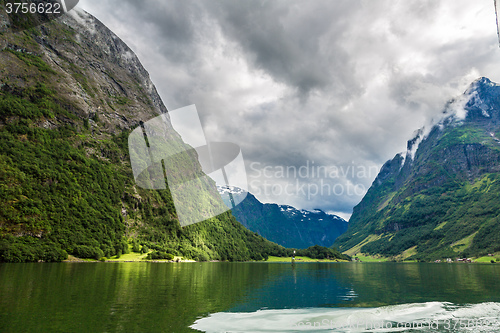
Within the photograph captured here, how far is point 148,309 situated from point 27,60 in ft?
793

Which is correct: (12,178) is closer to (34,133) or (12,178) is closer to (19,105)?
(34,133)

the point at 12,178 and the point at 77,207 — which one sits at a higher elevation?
the point at 12,178

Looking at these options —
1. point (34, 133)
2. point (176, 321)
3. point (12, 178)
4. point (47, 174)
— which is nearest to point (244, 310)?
point (176, 321)

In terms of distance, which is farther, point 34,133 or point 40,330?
point 34,133

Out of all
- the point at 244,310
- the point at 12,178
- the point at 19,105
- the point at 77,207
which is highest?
the point at 19,105

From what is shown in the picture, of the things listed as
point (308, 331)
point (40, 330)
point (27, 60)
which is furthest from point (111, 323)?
point (27, 60)

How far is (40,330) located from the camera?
14031 mm

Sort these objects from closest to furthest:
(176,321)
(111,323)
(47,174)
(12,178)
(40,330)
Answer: (40,330) < (111,323) < (176,321) < (12,178) < (47,174)

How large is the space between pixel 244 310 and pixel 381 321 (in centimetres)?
964

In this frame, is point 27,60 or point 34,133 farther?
point 27,60

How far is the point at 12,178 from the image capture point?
130375 millimetres

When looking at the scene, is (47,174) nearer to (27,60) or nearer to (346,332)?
(27,60)

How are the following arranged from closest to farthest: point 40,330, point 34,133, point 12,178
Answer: point 40,330 → point 12,178 → point 34,133

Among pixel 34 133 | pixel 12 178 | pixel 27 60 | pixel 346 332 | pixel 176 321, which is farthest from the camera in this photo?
pixel 27 60
